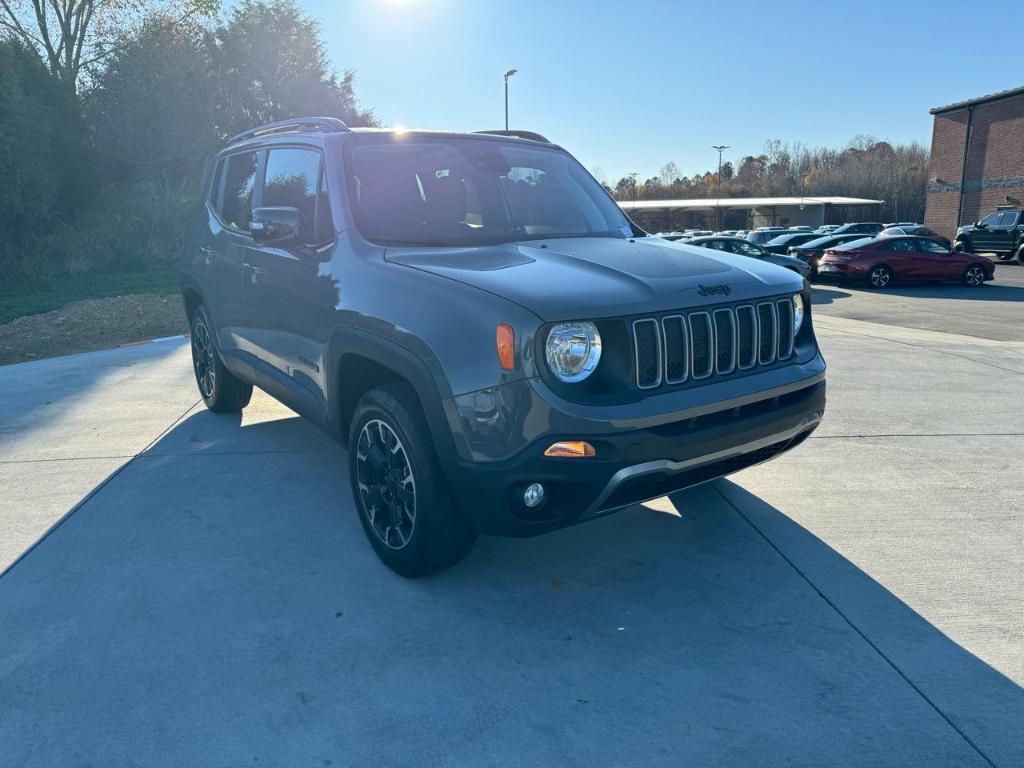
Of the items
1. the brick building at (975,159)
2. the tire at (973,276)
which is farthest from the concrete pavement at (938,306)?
the brick building at (975,159)

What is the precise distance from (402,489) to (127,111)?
27442 mm

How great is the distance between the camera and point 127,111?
84.0 ft

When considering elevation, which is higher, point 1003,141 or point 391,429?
point 1003,141

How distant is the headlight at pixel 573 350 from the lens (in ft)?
8.84

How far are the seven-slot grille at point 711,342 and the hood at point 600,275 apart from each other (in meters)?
0.06

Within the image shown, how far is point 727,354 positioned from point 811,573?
1.09 metres

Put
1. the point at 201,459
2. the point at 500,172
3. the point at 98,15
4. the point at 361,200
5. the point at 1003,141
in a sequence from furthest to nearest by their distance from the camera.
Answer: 1. the point at 1003,141
2. the point at 98,15
3. the point at 201,459
4. the point at 500,172
5. the point at 361,200

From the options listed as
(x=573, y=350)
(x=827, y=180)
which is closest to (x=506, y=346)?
(x=573, y=350)

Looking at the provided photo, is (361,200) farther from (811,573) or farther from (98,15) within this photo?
(98,15)

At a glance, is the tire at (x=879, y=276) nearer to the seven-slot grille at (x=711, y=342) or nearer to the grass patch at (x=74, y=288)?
the grass patch at (x=74, y=288)

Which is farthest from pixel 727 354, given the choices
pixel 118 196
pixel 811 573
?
pixel 118 196

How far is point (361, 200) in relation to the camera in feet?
12.0

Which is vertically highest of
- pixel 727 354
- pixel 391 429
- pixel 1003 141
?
pixel 1003 141

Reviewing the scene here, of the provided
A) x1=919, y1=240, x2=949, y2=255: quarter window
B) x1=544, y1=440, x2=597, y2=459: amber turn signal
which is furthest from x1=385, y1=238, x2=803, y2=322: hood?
x1=919, y1=240, x2=949, y2=255: quarter window
